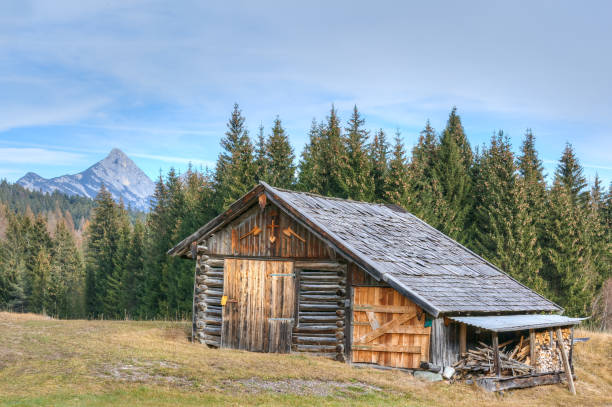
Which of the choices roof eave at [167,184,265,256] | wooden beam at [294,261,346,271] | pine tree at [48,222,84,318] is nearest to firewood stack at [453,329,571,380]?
wooden beam at [294,261,346,271]

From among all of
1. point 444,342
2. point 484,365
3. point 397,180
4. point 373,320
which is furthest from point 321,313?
point 397,180

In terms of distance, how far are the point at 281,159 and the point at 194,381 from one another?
29279mm

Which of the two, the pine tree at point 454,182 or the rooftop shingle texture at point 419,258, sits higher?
the pine tree at point 454,182

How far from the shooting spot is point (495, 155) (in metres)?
39.0

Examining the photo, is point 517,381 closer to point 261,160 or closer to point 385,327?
point 385,327

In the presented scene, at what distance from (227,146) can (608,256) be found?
92.5 ft

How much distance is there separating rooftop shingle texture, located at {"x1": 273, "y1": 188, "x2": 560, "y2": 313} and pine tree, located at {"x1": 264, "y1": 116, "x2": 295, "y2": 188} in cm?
1775

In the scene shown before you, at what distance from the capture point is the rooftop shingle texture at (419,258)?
17672 millimetres

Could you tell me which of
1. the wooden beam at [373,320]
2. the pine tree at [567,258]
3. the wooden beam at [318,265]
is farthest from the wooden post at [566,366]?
the pine tree at [567,258]

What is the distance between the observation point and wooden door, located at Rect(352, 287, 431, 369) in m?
17.2

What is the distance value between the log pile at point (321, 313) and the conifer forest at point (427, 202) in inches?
618

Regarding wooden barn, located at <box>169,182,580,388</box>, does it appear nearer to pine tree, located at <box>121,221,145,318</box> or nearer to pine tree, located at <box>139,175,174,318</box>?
pine tree, located at <box>139,175,174,318</box>

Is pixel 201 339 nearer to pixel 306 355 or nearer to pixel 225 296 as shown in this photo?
pixel 225 296

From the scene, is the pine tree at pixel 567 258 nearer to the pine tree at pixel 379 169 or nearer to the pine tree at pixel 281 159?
the pine tree at pixel 379 169
